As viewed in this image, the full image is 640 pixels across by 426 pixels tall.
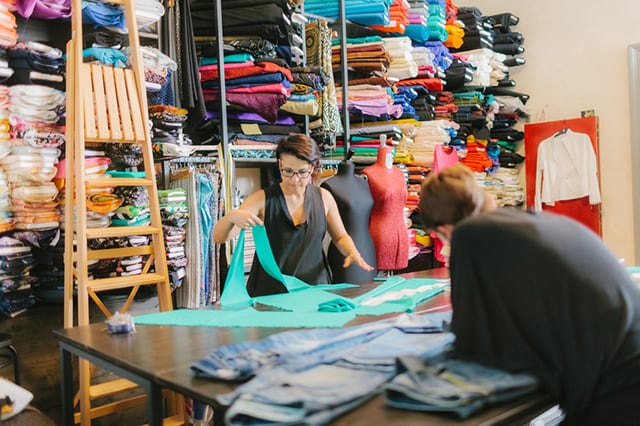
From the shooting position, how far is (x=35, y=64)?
2.82 m

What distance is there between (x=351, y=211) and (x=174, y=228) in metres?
1.01

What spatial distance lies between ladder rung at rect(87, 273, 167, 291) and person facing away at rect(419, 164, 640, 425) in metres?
1.98

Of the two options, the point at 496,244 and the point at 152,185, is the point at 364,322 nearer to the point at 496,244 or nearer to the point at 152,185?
the point at 496,244

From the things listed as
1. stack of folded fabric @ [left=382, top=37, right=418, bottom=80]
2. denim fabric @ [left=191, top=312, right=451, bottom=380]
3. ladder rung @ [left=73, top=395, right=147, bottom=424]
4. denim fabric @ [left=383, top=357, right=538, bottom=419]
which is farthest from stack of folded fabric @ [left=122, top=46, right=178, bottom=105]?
denim fabric @ [left=383, top=357, right=538, bottom=419]

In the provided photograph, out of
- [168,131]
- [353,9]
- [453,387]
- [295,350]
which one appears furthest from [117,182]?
[353,9]

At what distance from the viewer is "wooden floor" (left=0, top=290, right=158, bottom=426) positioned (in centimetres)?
296

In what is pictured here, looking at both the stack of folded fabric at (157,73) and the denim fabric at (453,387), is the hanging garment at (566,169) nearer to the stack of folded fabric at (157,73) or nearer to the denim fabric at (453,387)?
the stack of folded fabric at (157,73)

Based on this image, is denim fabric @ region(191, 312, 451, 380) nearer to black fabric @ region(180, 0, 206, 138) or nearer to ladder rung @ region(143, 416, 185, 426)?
ladder rung @ region(143, 416, 185, 426)

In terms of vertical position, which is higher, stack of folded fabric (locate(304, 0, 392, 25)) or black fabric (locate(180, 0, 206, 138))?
stack of folded fabric (locate(304, 0, 392, 25))

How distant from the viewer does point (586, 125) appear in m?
5.50

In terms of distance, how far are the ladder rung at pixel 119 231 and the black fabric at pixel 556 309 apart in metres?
1.98

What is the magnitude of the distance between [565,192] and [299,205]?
3.60m

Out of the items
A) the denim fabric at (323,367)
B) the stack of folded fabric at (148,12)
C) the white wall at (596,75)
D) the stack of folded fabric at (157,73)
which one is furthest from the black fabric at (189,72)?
the white wall at (596,75)

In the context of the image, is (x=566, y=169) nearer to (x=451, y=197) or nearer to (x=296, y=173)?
(x=296, y=173)
